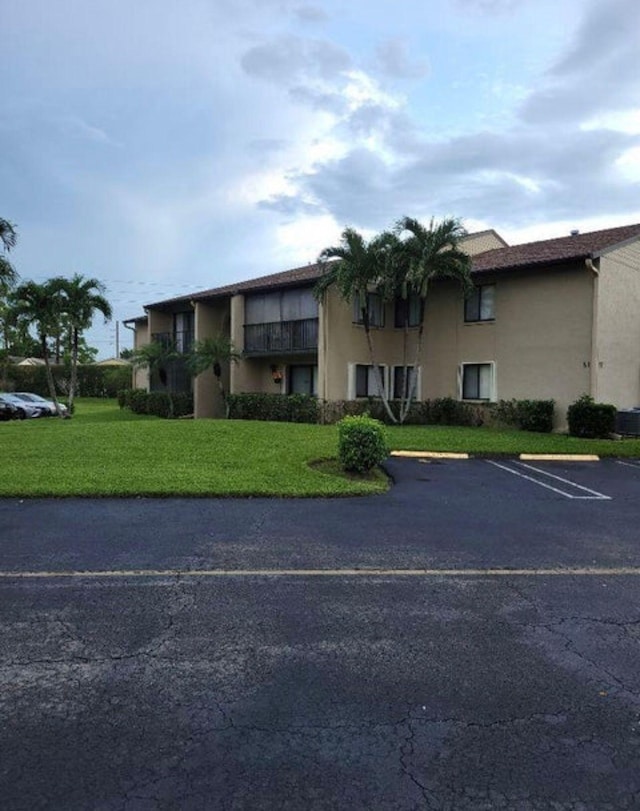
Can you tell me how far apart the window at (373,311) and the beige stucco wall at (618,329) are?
8.18m

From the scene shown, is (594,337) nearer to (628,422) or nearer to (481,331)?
(628,422)

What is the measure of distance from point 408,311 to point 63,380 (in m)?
32.5

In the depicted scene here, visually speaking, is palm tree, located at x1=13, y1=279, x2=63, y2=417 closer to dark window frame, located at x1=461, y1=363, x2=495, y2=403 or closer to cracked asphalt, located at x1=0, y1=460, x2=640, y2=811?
dark window frame, located at x1=461, y1=363, x2=495, y2=403

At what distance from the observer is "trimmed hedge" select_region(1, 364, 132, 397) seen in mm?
47125

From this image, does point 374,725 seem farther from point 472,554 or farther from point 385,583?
point 472,554

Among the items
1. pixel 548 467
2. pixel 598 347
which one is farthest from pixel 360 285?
pixel 548 467

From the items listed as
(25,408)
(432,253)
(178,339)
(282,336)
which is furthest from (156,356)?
(432,253)

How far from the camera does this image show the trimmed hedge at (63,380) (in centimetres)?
4712

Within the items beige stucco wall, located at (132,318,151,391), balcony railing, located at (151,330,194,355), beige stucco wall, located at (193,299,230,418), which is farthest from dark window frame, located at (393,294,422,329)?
beige stucco wall, located at (132,318,151,391)

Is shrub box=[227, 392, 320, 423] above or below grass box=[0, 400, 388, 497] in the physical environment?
above

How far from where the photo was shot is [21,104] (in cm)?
1622

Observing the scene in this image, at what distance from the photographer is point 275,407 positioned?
2356 centimetres

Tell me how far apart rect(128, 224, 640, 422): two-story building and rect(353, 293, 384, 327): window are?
0.07 meters

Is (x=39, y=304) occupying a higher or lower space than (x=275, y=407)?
higher
